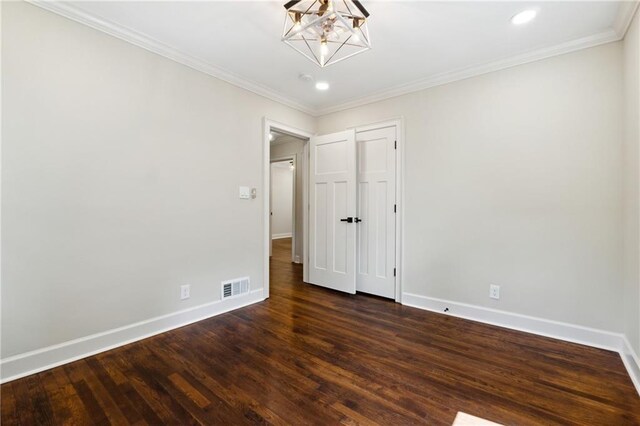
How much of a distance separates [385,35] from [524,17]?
1013 millimetres

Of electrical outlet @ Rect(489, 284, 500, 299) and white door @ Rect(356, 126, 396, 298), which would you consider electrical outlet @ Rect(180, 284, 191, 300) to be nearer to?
white door @ Rect(356, 126, 396, 298)

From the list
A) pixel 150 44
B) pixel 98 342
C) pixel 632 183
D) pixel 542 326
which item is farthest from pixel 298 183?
pixel 632 183

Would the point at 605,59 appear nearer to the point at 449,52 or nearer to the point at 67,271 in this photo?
the point at 449,52

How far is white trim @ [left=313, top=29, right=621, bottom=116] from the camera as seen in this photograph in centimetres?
228

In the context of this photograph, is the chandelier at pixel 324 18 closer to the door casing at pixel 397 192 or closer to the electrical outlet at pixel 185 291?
the door casing at pixel 397 192

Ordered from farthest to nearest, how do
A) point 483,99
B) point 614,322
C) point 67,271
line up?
point 483,99, point 614,322, point 67,271

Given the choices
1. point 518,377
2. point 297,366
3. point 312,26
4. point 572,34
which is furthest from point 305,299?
point 572,34

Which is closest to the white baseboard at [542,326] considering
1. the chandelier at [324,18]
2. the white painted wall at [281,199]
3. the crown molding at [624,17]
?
the crown molding at [624,17]

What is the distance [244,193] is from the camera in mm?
3199

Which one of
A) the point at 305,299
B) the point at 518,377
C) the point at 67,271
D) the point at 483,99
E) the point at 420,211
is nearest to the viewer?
the point at 518,377

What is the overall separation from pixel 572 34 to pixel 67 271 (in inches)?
171

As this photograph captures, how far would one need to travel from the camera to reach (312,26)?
6.43ft

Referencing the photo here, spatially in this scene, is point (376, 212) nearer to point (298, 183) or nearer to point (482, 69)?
point (482, 69)

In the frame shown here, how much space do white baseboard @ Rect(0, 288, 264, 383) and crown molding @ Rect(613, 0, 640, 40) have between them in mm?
4070
